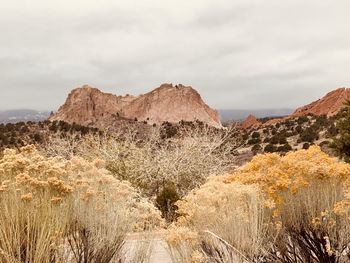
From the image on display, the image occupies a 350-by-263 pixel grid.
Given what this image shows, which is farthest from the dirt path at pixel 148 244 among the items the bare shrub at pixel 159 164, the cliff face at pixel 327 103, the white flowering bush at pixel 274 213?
the cliff face at pixel 327 103

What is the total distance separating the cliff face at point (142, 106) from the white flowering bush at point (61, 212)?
68.7m

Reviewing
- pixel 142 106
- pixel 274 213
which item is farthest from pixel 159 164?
pixel 142 106

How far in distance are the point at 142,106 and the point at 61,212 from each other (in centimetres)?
7781

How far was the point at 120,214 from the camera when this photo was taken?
26.5 ft

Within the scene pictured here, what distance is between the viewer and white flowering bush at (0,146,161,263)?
6840 millimetres

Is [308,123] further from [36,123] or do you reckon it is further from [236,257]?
[236,257]

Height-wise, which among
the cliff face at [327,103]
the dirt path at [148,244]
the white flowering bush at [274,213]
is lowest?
the dirt path at [148,244]

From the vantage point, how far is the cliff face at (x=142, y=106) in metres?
80.1

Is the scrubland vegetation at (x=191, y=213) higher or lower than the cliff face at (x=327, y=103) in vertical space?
lower

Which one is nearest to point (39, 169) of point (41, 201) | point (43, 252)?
point (41, 201)

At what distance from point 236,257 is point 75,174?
2845mm

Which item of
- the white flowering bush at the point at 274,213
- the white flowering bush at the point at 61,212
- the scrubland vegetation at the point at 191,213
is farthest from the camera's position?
the white flowering bush at the point at 274,213

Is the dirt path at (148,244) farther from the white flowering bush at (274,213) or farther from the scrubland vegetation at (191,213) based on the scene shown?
the white flowering bush at (274,213)

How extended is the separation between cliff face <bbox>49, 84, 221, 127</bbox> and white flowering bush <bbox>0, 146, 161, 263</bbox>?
225 ft
